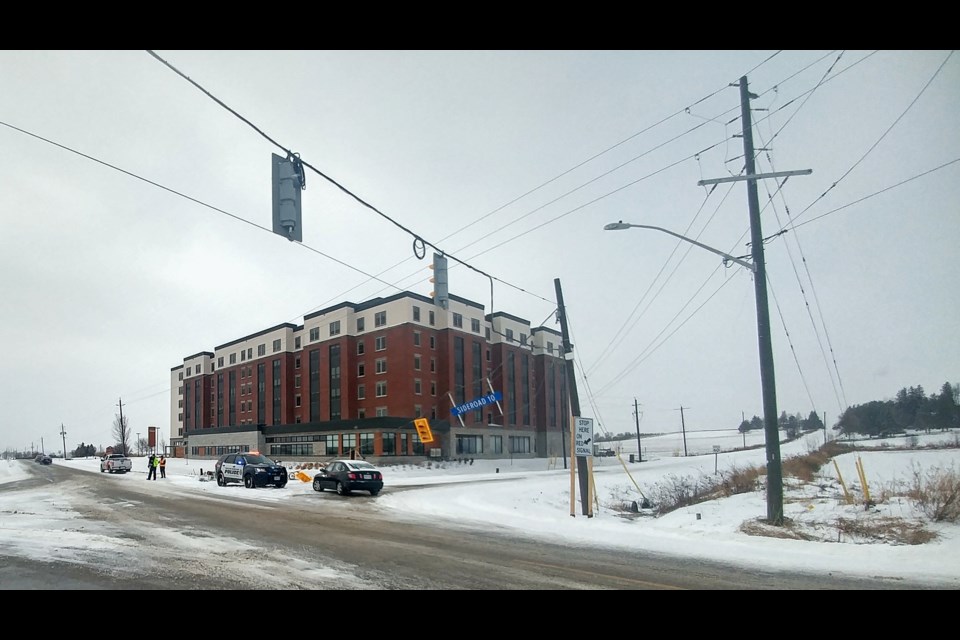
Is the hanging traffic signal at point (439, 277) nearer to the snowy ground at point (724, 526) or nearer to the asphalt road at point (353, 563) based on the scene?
the asphalt road at point (353, 563)

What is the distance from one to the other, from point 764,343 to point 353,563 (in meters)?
11.6

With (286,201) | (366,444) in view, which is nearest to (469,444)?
(366,444)

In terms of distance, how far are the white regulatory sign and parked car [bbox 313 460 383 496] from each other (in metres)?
13.1

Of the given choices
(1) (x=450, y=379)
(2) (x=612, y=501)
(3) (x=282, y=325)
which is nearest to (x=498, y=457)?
(1) (x=450, y=379)

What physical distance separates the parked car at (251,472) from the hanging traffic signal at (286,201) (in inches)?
994

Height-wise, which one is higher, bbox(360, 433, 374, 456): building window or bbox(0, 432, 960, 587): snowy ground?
bbox(0, 432, 960, 587): snowy ground

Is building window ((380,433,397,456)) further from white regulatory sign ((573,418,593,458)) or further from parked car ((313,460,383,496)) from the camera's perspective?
white regulatory sign ((573,418,593,458))

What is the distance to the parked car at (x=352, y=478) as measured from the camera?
28953mm

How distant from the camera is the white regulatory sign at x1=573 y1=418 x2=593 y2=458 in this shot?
18.9 metres


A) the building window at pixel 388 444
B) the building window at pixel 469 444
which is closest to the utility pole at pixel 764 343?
the building window at pixel 388 444

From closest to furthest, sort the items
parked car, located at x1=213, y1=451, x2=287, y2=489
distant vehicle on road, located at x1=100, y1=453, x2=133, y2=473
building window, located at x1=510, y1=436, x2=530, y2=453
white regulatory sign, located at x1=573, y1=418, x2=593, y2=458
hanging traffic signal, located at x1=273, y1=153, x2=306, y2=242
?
hanging traffic signal, located at x1=273, y1=153, x2=306, y2=242, white regulatory sign, located at x1=573, y1=418, x2=593, y2=458, parked car, located at x1=213, y1=451, x2=287, y2=489, distant vehicle on road, located at x1=100, y1=453, x2=133, y2=473, building window, located at x1=510, y1=436, x2=530, y2=453

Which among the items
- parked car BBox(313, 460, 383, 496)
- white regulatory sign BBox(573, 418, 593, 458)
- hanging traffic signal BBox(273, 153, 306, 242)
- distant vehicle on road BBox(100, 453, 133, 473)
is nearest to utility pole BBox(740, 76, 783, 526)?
white regulatory sign BBox(573, 418, 593, 458)

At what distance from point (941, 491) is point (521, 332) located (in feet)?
238
